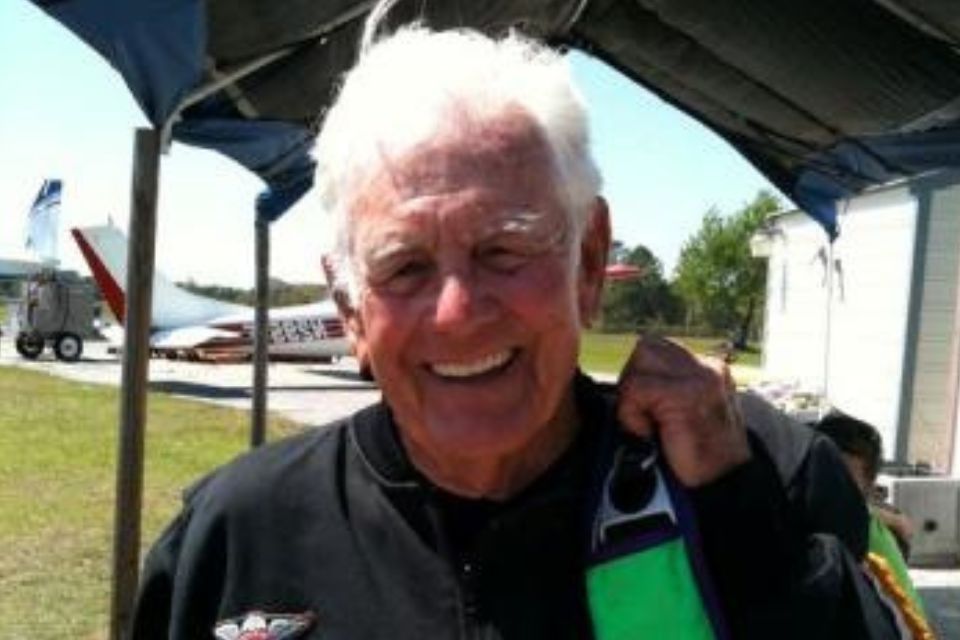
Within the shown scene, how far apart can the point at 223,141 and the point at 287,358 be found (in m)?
29.0

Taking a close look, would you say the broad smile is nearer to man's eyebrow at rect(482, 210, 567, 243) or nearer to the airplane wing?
man's eyebrow at rect(482, 210, 567, 243)

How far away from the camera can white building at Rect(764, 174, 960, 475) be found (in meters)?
15.9

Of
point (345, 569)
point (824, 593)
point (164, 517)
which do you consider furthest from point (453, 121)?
point (164, 517)

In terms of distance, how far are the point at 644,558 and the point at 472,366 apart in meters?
0.32

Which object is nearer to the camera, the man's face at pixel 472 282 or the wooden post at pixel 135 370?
the man's face at pixel 472 282

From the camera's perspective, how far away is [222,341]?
36.2 meters

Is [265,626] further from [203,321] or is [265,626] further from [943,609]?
[203,321]

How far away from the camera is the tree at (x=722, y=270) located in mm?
67875

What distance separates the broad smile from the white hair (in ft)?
0.57

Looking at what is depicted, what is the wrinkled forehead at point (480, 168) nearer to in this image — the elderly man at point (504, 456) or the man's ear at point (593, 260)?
the elderly man at point (504, 456)

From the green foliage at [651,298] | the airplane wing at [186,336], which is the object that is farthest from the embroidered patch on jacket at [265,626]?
the green foliage at [651,298]

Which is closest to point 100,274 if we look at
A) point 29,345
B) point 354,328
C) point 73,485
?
point 29,345

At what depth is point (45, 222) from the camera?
39750 mm

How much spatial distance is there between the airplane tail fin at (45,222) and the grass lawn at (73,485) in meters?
14.1
